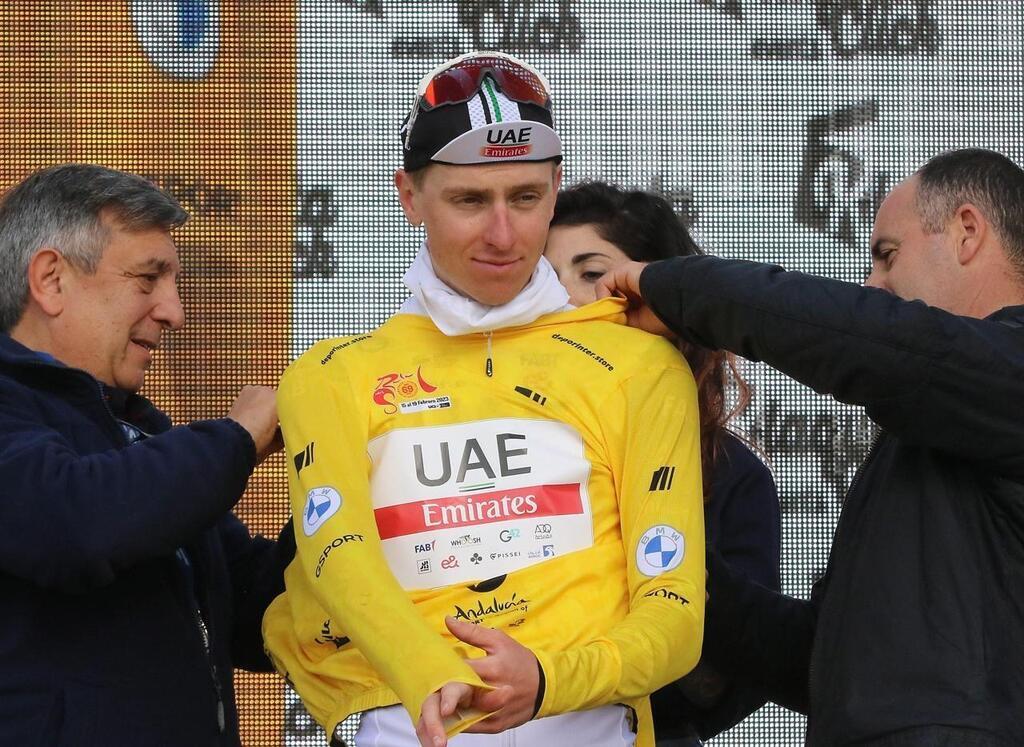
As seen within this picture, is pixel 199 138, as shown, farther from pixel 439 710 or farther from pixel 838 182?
→ pixel 439 710

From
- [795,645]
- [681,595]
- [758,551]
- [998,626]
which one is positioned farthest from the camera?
[758,551]

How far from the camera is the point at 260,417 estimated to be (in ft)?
7.23

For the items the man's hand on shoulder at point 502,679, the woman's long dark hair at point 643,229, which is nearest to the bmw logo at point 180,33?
the woman's long dark hair at point 643,229

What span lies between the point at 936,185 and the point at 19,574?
140cm

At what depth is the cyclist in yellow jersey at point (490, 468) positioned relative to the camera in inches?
71.5

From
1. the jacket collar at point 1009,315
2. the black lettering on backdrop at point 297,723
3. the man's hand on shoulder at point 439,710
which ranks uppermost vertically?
the jacket collar at point 1009,315

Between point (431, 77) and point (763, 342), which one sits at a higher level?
point (431, 77)

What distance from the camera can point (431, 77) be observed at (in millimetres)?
2031

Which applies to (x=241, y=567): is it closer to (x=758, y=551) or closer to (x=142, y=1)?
(x=758, y=551)

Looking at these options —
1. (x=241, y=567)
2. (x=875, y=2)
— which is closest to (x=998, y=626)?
(x=241, y=567)

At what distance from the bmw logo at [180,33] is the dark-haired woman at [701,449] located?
4.07 ft

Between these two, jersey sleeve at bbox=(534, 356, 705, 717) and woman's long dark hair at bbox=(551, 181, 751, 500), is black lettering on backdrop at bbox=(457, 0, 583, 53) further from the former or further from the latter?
jersey sleeve at bbox=(534, 356, 705, 717)

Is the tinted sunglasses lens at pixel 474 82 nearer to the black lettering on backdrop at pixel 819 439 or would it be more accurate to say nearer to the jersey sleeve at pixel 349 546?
the jersey sleeve at pixel 349 546

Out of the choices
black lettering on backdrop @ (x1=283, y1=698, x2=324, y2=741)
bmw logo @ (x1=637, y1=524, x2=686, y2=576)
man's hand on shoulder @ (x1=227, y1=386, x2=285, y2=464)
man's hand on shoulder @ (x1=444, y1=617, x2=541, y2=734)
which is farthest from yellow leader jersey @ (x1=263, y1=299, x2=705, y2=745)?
black lettering on backdrop @ (x1=283, y1=698, x2=324, y2=741)
